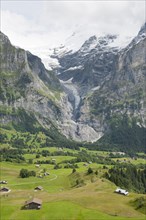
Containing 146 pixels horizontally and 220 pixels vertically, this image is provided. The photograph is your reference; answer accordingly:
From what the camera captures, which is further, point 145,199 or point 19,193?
point 19,193

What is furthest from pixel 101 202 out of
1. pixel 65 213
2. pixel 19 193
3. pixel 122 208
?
pixel 19 193

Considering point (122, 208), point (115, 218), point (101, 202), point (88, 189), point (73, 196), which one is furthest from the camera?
point (88, 189)

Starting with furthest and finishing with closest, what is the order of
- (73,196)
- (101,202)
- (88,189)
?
(88,189) < (73,196) < (101,202)

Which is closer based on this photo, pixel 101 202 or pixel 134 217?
pixel 134 217

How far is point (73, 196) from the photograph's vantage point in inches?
6909

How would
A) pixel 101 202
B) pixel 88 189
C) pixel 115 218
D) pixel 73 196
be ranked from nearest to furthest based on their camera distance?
pixel 115 218, pixel 101 202, pixel 73 196, pixel 88 189

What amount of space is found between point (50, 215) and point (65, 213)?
214 inches

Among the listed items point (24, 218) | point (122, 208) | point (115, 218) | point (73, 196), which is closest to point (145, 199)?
point (122, 208)

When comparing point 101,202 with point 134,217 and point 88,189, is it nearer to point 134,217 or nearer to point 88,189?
point 134,217

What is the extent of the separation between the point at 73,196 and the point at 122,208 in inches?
1318

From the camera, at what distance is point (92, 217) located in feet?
444

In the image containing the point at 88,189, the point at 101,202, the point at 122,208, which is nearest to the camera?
the point at 122,208

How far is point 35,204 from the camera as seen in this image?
153000mm

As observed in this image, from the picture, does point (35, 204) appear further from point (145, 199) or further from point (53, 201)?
point (145, 199)
